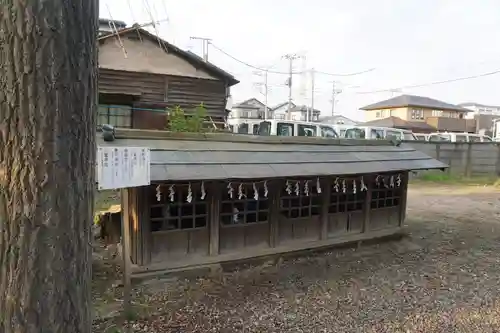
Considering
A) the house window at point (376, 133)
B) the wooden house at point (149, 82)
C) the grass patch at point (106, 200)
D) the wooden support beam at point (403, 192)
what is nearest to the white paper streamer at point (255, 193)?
the wooden support beam at point (403, 192)

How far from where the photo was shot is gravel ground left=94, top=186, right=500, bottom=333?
4.67 metres

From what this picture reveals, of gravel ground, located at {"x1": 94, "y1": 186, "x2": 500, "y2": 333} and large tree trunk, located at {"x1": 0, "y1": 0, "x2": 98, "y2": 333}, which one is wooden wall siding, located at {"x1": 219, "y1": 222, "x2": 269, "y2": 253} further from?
large tree trunk, located at {"x1": 0, "y1": 0, "x2": 98, "y2": 333}

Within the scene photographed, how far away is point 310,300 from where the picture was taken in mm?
5355

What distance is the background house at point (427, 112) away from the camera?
128 feet

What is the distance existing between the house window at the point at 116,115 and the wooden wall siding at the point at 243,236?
28.1 ft

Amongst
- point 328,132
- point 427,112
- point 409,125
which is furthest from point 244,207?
point 427,112

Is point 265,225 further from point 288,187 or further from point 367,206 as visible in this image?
point 367,206

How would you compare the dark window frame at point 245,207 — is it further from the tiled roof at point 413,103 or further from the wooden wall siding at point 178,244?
the tiled roof at point 413,103

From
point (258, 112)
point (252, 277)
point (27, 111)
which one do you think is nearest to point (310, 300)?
point (252, 277)

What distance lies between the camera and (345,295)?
5.55 metres

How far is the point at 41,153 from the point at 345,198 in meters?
6.57

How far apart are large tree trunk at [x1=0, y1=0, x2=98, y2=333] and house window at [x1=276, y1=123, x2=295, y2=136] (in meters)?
14.4

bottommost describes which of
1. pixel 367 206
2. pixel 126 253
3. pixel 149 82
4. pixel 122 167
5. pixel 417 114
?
pixel 126 253

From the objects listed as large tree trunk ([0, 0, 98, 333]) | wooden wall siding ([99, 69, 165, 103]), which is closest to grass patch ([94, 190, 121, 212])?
wooden wall siding ([99, 69, 165, 103])
